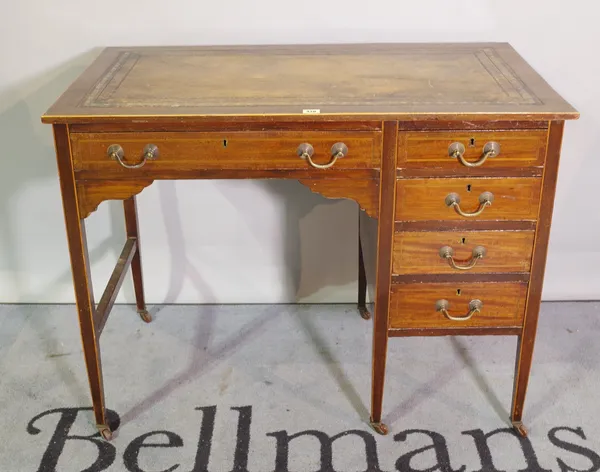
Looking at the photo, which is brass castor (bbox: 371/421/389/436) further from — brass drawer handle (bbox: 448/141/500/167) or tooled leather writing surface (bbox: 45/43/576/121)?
tooled leather writing surface (bbox: 45/43/576/121)

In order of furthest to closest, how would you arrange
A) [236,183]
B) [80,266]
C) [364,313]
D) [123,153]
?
[364,313] < [236,183] < [80,266] < [123,153]

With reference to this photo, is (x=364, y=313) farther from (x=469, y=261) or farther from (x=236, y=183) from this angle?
(x=469, y=261)

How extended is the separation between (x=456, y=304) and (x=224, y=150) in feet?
2.18

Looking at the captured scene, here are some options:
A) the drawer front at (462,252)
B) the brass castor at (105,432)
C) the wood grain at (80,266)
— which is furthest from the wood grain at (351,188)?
the brass castor at (105,432)

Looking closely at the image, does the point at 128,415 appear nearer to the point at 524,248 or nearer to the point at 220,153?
the point at 220,153

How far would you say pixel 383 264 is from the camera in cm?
182

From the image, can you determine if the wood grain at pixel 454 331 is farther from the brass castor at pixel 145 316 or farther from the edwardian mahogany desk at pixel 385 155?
the brass castor at pixel 145 316

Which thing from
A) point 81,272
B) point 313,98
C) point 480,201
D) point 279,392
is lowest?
point 279,392

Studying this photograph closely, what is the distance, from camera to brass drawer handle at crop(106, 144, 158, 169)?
65.8 inches

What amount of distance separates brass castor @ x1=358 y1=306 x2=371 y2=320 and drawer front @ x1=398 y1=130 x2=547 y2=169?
0.87 m

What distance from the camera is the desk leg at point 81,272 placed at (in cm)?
168

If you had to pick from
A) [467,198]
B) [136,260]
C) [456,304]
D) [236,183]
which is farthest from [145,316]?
[467,198]

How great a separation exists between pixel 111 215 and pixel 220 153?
850 mm

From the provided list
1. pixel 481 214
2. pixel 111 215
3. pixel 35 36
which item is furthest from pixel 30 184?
pixel 481 214
